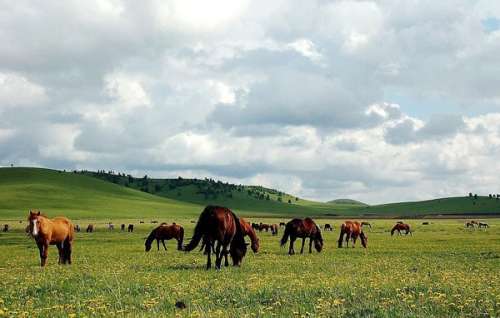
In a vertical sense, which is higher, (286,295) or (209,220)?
(209,220)

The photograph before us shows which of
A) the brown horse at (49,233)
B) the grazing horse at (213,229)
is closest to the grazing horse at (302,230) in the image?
the grazing horse at (213,229)

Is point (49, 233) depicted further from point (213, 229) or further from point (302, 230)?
point (302, 230)

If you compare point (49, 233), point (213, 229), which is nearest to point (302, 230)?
point (213, 229)

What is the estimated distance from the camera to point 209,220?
24297 mm

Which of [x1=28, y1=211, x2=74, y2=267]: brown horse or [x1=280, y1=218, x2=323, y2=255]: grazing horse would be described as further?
[x1=280, y1=218, x2=323, y2=255]: grazing horse

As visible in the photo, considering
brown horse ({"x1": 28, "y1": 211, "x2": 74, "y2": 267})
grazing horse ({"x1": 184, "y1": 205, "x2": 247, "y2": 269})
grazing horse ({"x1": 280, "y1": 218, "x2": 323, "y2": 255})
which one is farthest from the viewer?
grazing horse ({"x1": 280, "y1": 218, "x2": 323, "y2": 255})

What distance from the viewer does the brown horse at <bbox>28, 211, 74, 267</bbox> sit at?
85.7 ft

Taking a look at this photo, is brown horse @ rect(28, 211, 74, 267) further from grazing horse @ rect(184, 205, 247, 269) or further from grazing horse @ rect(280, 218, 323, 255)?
grazing horse @ rect(280, 218, 323, 255)

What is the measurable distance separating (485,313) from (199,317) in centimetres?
563

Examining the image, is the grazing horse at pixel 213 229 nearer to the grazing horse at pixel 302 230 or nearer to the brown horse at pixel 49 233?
the brown horse at pixel 49 233

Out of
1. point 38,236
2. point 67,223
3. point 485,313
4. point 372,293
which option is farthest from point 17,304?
point 67,223

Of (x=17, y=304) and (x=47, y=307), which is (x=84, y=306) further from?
(x=17, y=304)

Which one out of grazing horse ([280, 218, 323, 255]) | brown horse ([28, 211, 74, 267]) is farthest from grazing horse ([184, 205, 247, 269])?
grazing horse ([280, 218, 323, 255])

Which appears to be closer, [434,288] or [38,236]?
[434,288]
